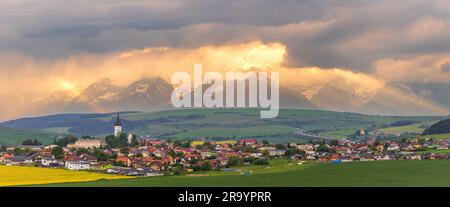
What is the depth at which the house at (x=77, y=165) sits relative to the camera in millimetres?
141012

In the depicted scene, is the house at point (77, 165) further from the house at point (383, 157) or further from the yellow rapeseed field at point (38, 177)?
the house at point (383, 157)

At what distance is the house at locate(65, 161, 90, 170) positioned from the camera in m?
141

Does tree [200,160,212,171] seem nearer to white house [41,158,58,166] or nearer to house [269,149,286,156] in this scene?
white house [41,158,58,166]

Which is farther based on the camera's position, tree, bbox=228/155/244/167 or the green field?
tree, bbox=228/155/244/167

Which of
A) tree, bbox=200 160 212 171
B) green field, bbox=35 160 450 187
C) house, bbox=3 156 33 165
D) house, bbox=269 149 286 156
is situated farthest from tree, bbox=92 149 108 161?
green field, bbox=35 160 450 187

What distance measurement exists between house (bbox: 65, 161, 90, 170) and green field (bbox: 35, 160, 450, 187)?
29.6 metres

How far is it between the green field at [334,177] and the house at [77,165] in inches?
1164

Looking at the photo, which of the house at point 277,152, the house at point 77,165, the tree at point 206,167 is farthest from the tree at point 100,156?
the house at point 277,152

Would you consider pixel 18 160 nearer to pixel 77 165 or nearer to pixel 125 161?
pixel 125 161

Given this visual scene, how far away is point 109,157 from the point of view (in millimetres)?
167875
